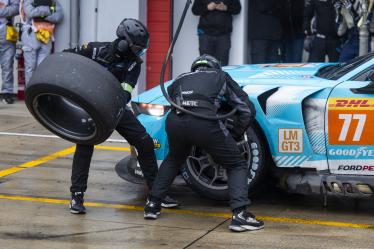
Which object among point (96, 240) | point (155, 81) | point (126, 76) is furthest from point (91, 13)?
point (96, 240)

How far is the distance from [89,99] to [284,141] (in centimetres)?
172

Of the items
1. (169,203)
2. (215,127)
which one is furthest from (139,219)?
(215,127)

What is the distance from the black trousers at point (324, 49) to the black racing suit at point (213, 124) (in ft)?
20.9

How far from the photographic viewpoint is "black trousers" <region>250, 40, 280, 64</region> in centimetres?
1395

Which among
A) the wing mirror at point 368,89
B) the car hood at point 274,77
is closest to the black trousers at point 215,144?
the car hood at point 274,77

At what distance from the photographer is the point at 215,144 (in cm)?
702

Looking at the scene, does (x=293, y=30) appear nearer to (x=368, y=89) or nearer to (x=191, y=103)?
(x=368, y=89)

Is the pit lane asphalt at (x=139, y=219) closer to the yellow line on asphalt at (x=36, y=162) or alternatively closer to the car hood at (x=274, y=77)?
the yellow line on asphalt at (x=36, y=162)

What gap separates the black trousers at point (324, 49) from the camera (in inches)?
522

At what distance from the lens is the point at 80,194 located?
24.9 ft

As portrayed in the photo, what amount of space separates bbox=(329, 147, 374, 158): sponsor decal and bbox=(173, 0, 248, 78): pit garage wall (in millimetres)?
6805

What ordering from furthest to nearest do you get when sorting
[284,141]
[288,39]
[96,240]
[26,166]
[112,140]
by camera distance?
[288,39], [112,140], [26,166], [284,141], [96,240]

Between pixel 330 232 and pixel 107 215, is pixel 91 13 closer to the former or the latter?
pixel 107 215

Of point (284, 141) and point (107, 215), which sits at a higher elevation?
point (284, 141)
